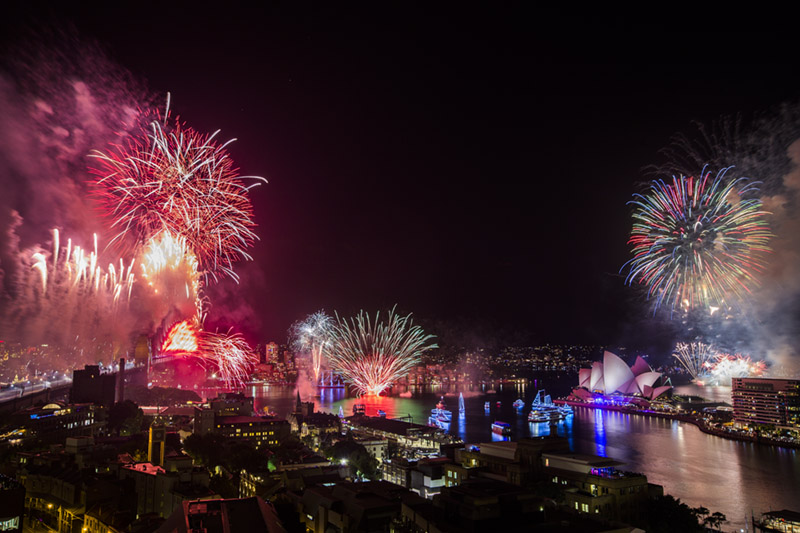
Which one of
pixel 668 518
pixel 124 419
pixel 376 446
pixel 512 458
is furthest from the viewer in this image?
pixel 124 419

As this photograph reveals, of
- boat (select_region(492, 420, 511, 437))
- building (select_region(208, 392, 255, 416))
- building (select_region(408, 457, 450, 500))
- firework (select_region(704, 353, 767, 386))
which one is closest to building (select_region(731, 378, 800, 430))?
firework (select_region(704, 353, 767, 386))

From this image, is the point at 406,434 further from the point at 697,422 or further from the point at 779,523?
the point at 697,422

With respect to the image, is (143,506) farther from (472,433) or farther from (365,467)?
(472,433)

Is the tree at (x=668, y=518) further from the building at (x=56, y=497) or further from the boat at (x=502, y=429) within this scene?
the boat at (x=502, y=429)

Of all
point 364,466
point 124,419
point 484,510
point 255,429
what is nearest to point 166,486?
point 484,510

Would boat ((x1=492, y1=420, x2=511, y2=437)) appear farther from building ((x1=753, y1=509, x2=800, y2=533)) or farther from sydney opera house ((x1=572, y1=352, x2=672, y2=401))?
sydney opera house ((x1=572, y1=352, x2=672, y2=401))

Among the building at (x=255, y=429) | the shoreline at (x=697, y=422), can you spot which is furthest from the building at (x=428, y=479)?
the shoreline at (x=697, y=422)
